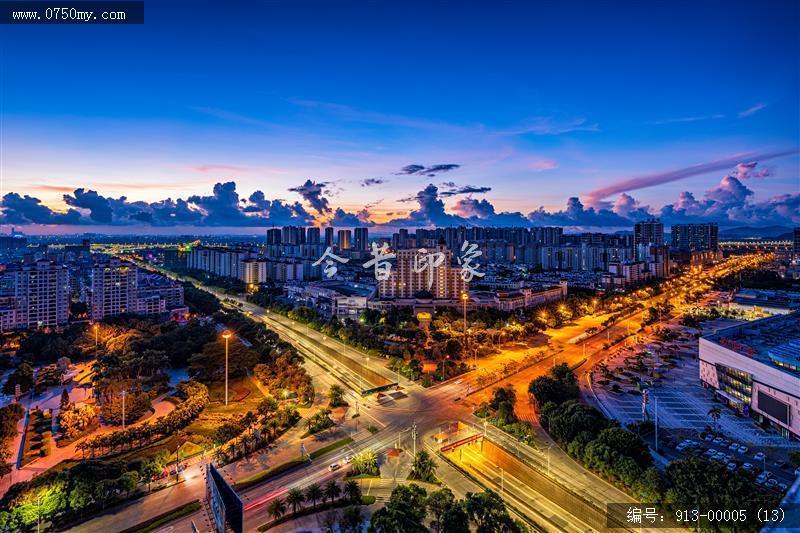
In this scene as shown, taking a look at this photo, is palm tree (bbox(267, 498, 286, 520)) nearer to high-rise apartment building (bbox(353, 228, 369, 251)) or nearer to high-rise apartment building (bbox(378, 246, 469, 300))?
high-rise apartment building (bbox(378, 246, 469, 300))

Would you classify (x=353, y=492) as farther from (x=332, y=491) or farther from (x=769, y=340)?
(x=769, y=340)

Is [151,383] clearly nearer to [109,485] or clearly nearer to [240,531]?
[109,485]

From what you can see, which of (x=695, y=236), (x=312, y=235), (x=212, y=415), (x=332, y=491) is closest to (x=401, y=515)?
(x=332, y=491)

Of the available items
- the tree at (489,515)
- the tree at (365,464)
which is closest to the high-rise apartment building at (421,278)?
the tree at (365,464)

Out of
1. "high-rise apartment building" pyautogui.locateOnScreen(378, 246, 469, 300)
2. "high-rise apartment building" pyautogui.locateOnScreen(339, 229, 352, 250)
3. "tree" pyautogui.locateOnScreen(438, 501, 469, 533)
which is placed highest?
"high-rise apartment building" pyautogui.locateOnScreen(339, 229, 352, 250)

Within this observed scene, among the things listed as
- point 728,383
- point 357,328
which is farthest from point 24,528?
point 728,383

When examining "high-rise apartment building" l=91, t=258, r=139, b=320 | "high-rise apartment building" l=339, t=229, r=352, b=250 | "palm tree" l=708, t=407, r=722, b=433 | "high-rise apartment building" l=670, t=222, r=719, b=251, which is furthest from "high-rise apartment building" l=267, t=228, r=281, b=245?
"high-rise apartment building" l=670, t=222, r=719, b=251
